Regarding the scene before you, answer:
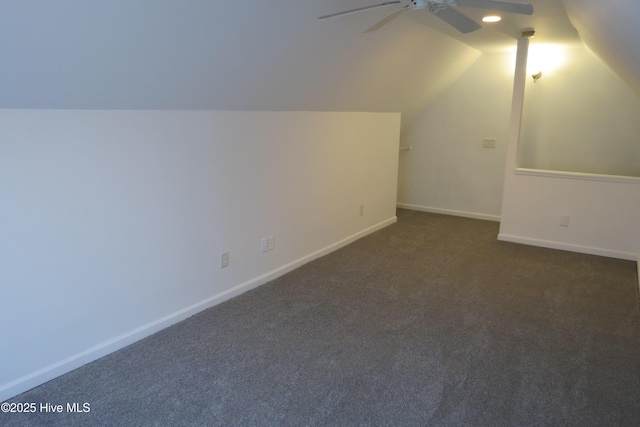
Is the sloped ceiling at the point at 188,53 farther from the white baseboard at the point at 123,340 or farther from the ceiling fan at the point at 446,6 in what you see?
the white baseboard at the point at 123,340

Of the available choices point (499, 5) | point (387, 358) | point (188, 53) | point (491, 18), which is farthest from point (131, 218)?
point (491, 18)

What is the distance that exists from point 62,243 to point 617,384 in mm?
3004

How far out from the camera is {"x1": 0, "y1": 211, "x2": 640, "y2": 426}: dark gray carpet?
2.05 metres

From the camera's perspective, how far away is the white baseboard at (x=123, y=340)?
85.2 inches

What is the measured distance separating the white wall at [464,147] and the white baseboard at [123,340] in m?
2.83

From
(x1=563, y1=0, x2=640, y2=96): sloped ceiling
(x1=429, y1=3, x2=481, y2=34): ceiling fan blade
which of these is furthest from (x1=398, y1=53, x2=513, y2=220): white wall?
(x1=429, y1=3, x2=481, y2=34): ceiling fan blade

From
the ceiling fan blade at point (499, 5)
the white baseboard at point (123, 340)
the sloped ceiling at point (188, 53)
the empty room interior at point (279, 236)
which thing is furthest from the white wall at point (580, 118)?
the white baseboard at point (123, 340)

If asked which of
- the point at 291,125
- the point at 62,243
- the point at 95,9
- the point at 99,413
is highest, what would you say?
the point at 95,9

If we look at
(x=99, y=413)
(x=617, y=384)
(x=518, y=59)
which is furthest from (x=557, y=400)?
(x=518, y=59)

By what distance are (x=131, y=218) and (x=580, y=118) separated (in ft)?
15.5

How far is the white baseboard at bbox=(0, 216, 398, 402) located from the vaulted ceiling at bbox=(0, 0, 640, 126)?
52.6 inches

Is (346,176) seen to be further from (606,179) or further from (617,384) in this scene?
(617,384)

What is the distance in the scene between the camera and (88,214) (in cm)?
231

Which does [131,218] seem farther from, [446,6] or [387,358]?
[446,6]
